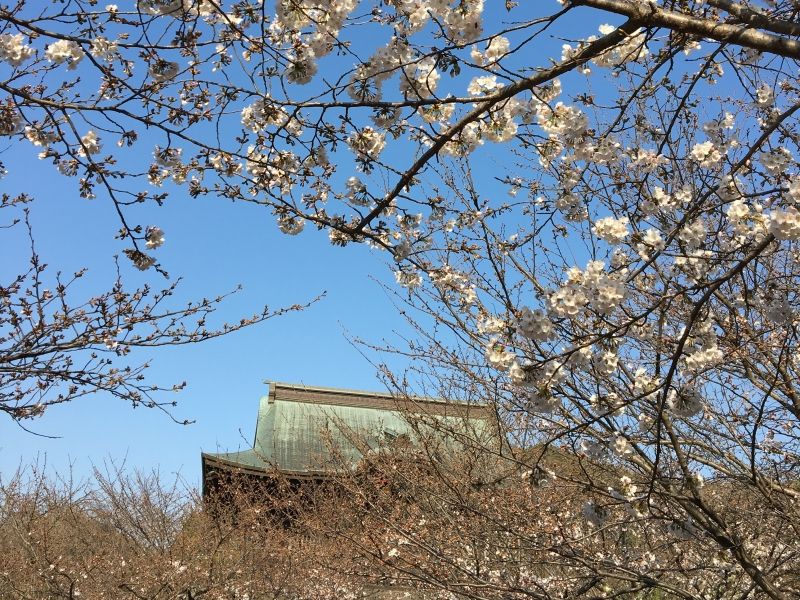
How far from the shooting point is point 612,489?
3.27m

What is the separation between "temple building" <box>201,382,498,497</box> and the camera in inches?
285

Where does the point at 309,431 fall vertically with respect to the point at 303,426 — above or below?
below

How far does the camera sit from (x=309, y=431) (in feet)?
44.2

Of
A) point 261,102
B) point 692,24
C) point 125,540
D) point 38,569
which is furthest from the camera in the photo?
point 125,540

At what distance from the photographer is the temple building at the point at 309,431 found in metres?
7.25

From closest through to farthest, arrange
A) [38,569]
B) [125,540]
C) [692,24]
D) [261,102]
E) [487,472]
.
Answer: [692,24] → [261,102] → [487,472] → [38,569] → [125,540]

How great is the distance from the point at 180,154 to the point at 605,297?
2.09 metres

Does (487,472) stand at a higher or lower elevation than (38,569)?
higher

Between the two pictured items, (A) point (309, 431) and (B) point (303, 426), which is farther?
(B) point (303, 426)

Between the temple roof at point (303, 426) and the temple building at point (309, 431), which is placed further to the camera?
the temple roof at point (303, 426)

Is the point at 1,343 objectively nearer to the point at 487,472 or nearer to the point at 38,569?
the point at 487,472

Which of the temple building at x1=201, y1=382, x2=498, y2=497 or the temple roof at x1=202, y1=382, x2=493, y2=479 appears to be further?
the temple roof at x1=202, y1=382, x2=493, y2=479

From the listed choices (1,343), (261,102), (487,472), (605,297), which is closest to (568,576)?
(487,472)

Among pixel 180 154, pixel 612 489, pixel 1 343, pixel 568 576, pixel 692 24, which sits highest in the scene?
pixel 180 154
